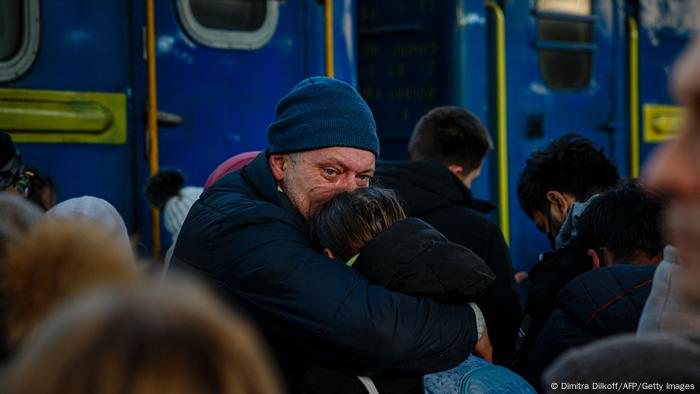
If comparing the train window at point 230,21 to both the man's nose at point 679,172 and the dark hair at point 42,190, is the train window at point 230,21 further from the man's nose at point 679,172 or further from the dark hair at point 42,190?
the man's nose at point 679,172

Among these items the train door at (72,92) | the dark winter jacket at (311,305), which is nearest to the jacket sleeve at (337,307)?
the dark winter jacket at (311,305)

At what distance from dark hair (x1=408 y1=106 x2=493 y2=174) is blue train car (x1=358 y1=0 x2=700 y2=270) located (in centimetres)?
154

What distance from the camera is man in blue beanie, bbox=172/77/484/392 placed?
1.78 metres

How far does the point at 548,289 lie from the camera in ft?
8.93

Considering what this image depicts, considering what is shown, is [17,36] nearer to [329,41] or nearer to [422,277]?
[329,41]

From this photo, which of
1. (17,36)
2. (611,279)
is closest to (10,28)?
(17,36)

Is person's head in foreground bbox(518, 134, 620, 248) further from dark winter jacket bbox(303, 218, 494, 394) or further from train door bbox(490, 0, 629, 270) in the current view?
train door bbox(490, 0, 629, 270)

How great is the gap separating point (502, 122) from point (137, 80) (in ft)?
8.21

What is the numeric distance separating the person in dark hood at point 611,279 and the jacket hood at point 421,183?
690 millimetres

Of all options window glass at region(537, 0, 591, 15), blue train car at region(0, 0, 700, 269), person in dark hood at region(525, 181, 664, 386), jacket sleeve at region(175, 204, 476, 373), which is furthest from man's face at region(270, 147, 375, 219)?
window glass at region(537, 0, 591, 15)

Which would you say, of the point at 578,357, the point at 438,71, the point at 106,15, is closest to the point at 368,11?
the point at 438,71

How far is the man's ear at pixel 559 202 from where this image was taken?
10.4 feet

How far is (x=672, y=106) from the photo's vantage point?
6.74m

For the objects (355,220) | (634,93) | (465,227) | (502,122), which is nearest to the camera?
(355,220)
